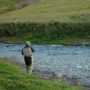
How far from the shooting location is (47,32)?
76.5m

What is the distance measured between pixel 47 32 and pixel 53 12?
11.8 m

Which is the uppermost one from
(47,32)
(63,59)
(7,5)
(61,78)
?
(61,78)

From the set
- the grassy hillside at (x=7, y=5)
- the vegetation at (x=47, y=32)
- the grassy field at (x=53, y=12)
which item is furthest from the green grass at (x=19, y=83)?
the grassy hillside at (x=7, y=5)

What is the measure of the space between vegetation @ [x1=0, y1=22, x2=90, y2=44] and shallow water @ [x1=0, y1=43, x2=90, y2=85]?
15.0 ft

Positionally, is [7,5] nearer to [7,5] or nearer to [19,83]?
[7,5]

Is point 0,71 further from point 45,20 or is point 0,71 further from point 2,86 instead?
point 45,20

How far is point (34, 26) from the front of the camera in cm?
Answer: 7888

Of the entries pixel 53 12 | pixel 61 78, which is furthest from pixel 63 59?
pixel 53 12

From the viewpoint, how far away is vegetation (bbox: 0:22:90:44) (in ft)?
238

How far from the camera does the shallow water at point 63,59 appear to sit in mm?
41500

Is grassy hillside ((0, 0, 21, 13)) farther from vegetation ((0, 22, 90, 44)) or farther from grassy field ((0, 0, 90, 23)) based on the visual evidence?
vegetation ((0, 22, 90, 44))

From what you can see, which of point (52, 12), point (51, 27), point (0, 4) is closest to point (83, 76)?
point (51, 27)

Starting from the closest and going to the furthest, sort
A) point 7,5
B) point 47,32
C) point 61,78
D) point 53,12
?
point 61,78
point 47,32
point 53,12
point 7,5

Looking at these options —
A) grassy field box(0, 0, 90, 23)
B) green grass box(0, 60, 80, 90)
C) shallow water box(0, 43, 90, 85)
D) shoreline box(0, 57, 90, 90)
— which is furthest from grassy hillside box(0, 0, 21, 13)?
green grass box(0, 60, 80, 90)
